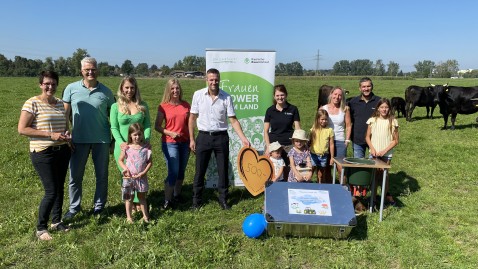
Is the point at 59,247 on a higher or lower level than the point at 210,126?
lower

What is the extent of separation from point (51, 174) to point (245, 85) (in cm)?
342

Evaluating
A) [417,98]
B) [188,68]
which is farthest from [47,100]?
[188,68]

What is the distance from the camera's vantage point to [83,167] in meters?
4.83

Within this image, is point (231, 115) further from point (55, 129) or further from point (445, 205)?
point (445, 205)

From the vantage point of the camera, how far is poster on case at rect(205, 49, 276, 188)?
20.6ft

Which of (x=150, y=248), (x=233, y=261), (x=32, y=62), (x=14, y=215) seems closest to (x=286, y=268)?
(x=233, y=261)

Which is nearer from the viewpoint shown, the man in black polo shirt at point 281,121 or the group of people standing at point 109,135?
the group of people standing at point 109,135

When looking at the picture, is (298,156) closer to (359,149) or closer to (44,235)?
(359,149)

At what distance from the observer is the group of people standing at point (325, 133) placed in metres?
5.35

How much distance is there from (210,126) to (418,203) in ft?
11.9

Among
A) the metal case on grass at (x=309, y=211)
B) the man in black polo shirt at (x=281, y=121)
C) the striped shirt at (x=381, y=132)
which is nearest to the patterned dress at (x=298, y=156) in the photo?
the man in black polo shirt at (x=281, y=121)

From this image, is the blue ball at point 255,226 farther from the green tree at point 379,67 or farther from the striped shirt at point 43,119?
the green tree at point 379,67

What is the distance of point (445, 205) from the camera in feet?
19.3

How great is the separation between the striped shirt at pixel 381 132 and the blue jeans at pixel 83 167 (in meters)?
3.82
